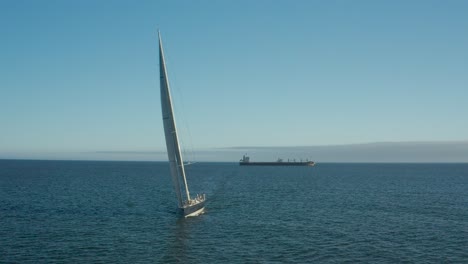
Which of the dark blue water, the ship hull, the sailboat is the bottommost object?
the dark blue water

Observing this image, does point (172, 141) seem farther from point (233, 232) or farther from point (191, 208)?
point (233, 232)

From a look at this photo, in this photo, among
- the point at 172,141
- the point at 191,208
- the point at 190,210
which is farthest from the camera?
the point at 172,141

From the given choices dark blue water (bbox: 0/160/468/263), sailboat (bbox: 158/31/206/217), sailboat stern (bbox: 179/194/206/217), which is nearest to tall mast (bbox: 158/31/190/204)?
sailboat (bbox: 158/31/206/217)

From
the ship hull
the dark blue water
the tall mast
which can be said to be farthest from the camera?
the ship hull

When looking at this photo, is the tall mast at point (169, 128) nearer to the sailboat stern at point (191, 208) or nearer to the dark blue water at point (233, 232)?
the sailboat stern at point (191, 208)

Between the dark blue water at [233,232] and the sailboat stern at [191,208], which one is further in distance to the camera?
the sailboat stern at [191,208]

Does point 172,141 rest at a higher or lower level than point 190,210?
higher

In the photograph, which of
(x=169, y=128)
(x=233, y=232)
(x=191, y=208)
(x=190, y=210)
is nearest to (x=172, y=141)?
(x=169, y=128)

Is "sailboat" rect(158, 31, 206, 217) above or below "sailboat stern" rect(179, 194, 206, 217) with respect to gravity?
above

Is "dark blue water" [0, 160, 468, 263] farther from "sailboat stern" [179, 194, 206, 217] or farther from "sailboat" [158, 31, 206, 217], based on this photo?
"sailboat" [158, 31, 206, 217]

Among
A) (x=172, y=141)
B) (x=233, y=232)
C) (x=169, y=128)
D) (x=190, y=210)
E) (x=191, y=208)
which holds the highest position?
(x=169, y=128)

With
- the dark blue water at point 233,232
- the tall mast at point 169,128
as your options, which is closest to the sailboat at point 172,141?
the tall mast at point 169,128

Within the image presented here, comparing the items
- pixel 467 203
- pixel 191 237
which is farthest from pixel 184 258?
pixel 467 203

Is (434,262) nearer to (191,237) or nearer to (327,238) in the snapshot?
(327,238)
